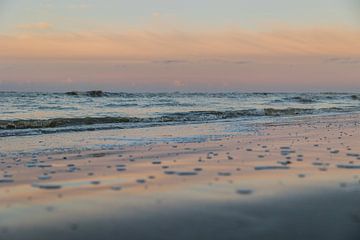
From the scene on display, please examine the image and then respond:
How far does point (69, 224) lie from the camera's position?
139 inches

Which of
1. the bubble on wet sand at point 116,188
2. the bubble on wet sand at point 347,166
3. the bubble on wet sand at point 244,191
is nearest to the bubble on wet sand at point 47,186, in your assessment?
the bubble on wet sand at point 116,188

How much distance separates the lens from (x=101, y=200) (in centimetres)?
432

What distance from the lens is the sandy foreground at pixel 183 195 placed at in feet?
11.1

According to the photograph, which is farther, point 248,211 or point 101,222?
point 248,211

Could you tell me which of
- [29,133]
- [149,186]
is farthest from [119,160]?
[29,133]

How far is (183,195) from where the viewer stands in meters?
4.54

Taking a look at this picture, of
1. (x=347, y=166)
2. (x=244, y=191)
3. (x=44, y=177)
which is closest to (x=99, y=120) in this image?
(x=44, y=177)

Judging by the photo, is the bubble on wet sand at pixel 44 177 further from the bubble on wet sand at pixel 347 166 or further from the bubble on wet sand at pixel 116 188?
the bubble on wet sand at pixel 347 166

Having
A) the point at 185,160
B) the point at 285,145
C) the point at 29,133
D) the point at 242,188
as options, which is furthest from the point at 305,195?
the point at 29,133

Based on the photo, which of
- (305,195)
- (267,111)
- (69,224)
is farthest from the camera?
(267,111)

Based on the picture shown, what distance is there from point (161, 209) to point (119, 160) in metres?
3.22

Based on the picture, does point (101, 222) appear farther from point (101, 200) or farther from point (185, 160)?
point (185, 160)

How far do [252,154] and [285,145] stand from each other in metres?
1.56

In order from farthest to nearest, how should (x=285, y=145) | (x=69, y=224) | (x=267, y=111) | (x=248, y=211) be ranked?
1. (x=267, y=111)
2. (x=285, y=145)
3. (x=248, y=211)
4. (x=69, y=224)
